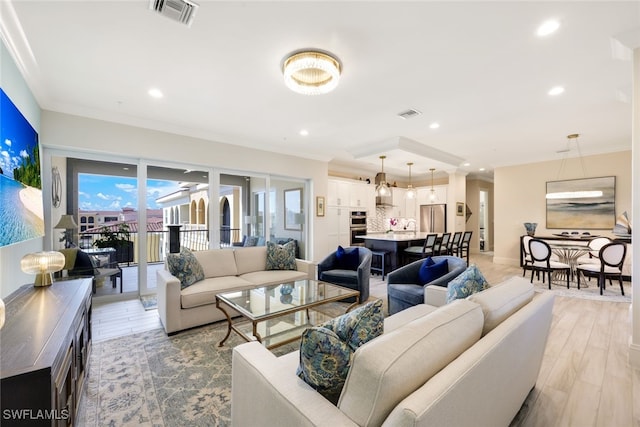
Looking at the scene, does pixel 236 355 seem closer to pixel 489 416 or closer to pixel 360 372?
pixel 360 372

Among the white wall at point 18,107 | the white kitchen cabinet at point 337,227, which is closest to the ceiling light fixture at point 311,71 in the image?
→ the white wall at point 18,107

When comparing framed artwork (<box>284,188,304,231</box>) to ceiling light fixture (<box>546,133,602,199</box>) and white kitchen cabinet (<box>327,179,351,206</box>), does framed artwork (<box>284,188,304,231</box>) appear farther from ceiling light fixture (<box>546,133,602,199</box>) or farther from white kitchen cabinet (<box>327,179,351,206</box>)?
ceiling light fixture (<box>546,133,602,199</box>)

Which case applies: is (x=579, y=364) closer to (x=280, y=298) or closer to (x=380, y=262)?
(x=280, y=298)

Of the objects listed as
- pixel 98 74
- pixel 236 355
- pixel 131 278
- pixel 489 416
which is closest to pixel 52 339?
pixel 236 355

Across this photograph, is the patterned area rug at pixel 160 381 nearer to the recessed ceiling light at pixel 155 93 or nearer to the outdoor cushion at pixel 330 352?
the outdoor cushion at pixel 330 352

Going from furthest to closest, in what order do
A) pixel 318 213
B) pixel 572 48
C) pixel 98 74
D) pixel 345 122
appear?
pixel 318 213
pixel 345 122
pixel 98 74
pixel 572 48

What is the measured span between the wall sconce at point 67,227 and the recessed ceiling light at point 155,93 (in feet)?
6.90

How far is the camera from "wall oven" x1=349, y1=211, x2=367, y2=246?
7543 mm

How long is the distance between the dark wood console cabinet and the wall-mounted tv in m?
0.58

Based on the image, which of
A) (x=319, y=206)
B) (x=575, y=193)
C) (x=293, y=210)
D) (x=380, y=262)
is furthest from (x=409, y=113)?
(x=575, y=193)

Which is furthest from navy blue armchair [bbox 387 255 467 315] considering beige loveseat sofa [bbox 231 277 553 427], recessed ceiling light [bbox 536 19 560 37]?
recessed ceiling light [bbox 536 19 560 37]

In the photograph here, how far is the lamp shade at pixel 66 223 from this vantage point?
146 inches

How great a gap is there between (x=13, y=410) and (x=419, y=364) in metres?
1.50

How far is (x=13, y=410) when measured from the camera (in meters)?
1.01
